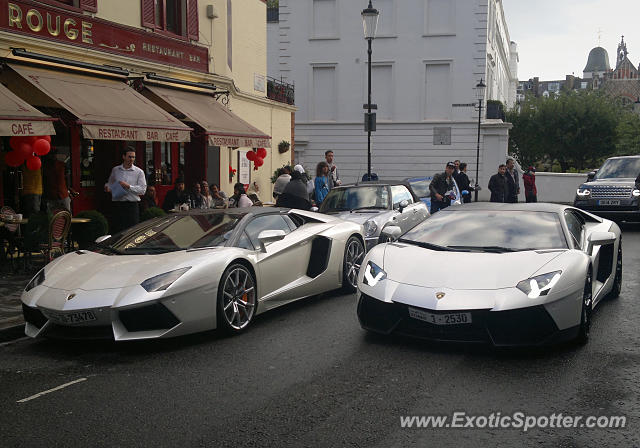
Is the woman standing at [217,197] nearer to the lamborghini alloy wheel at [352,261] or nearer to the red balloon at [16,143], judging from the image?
the red balloon at [16,143]

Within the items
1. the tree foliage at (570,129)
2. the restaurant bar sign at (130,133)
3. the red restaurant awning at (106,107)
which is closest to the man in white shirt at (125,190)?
the restaurant bar sign at (130,133)

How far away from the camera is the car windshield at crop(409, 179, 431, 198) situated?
17.9 metres

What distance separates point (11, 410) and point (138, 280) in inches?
68.8

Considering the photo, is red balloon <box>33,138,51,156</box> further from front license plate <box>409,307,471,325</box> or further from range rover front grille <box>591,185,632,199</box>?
range rover front grille <box>591,185,632,199</box>

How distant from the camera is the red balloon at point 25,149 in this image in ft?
35.9

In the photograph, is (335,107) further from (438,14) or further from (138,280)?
(138,280)

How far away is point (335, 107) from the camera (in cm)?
3878

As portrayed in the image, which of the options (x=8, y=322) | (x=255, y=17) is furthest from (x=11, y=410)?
(x=255, y=17)

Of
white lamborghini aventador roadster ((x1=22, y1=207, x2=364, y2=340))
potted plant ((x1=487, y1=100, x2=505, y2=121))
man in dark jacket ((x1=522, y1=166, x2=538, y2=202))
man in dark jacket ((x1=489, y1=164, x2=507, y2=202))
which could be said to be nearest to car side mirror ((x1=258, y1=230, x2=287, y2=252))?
white lamborghini aventador roadster ((x1=22, y1=207, x2=364, y2=340))

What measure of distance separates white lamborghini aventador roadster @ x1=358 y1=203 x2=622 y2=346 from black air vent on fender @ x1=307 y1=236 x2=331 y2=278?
4.54 ft

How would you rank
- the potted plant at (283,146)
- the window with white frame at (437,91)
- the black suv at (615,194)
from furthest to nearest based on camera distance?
1. the window with white frame at (437,91)
2. the potted plant at (283,146)
3. the black suv at (615,194)

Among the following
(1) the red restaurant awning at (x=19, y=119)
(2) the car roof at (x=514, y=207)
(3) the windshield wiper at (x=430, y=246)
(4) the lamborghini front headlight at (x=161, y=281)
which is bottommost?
(4) the lamborghini front headlight at (x=161, y=281)

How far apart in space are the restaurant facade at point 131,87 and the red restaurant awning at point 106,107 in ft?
0.09

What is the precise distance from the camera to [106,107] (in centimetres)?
1278
